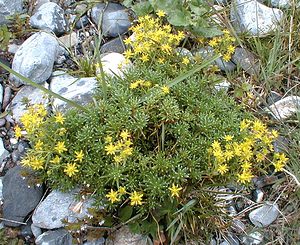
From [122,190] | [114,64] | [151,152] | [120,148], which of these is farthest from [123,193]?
[114,64]

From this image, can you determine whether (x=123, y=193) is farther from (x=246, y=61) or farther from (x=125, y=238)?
(x=246, y=61)

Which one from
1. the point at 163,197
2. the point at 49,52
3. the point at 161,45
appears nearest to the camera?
the point at 163,197

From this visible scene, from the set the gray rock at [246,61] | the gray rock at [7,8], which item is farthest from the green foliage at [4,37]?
the gray rock at [246,61]

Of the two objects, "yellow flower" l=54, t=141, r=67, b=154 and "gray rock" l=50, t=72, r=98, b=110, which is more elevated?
"yellow flower" l=54, t=141, r=67, b=154

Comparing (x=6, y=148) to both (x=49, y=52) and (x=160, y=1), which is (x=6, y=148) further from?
(x=160, y=1)

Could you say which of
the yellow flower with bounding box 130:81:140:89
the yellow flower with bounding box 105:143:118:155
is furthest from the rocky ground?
the yellow flower with bounding box 105:143:118:155

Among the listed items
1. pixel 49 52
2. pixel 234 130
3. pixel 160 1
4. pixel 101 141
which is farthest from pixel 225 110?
pixel 49 52

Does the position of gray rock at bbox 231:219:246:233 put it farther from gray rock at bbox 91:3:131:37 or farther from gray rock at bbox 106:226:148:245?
gray rock at bbox 91:3:131:37
